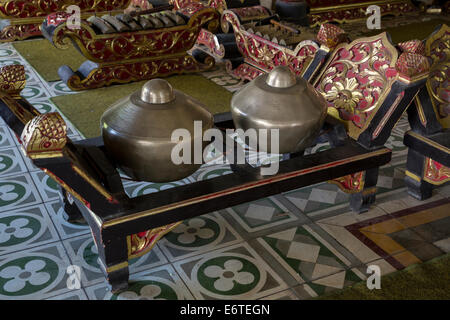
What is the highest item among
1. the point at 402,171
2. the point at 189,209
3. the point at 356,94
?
the point at 356,94

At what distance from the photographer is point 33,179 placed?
217cm

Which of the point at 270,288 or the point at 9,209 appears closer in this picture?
the point at 270,288

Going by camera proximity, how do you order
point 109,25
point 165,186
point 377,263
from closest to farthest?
point 377,263
point 165,186
point 109,25

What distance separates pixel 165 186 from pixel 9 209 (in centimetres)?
57

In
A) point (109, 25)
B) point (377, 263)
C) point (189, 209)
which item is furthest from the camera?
point (109, 25)

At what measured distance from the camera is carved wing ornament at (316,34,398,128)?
1829 mm

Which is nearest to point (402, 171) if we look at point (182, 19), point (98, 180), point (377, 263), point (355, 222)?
point (355, 222)

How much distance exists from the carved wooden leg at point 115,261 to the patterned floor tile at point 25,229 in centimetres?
35

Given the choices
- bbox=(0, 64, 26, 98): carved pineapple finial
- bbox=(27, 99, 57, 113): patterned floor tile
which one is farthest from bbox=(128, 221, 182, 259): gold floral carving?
bbox=(27, 99, 57, 113): patterned floor tile

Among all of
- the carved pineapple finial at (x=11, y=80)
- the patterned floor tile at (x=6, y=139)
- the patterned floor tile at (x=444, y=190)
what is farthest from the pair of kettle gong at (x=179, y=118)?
the patterned floor tile at (x=6, y=139)

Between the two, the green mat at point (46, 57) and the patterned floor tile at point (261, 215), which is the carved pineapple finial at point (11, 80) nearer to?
the patterned floor tile at point (261, 215)

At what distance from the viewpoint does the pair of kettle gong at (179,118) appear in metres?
1.51

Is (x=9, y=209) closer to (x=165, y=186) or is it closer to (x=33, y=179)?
(x=33, y=179)

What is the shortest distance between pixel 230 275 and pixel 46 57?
2599 mm
